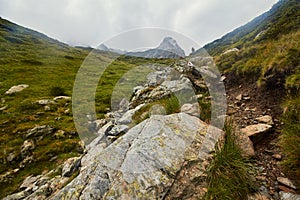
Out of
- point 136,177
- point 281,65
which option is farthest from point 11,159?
point 281,65

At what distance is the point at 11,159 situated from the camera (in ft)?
39.0

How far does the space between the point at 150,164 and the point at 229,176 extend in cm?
173

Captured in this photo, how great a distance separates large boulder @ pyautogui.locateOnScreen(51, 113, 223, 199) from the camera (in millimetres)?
4094

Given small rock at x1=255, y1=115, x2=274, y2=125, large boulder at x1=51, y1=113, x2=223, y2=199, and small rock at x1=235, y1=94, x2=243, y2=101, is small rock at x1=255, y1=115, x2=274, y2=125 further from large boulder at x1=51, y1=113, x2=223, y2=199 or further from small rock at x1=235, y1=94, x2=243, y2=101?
small rock at x1=235, y1=94, x2=243, y2=101

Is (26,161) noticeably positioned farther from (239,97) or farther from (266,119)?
(266,119)

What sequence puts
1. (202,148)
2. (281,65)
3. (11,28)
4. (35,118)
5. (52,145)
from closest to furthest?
(202,148) < (281,65) < (52,145) < (35,118) < (11,28)

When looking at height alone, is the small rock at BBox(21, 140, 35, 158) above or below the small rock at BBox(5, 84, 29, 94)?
below

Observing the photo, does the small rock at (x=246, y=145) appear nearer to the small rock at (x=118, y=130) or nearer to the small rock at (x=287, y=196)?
the small rock at (x=287, y=196)

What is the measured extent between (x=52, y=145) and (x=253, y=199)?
12.6 m

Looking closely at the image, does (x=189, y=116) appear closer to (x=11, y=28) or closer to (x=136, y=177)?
(x=136, y=177)

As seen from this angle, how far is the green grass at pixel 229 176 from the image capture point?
3.61 m

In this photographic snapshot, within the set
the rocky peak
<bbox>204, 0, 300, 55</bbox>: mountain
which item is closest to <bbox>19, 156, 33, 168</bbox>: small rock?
the rocky peak

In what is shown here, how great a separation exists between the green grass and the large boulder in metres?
0.40

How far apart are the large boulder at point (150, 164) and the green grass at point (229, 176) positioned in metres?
0.40
